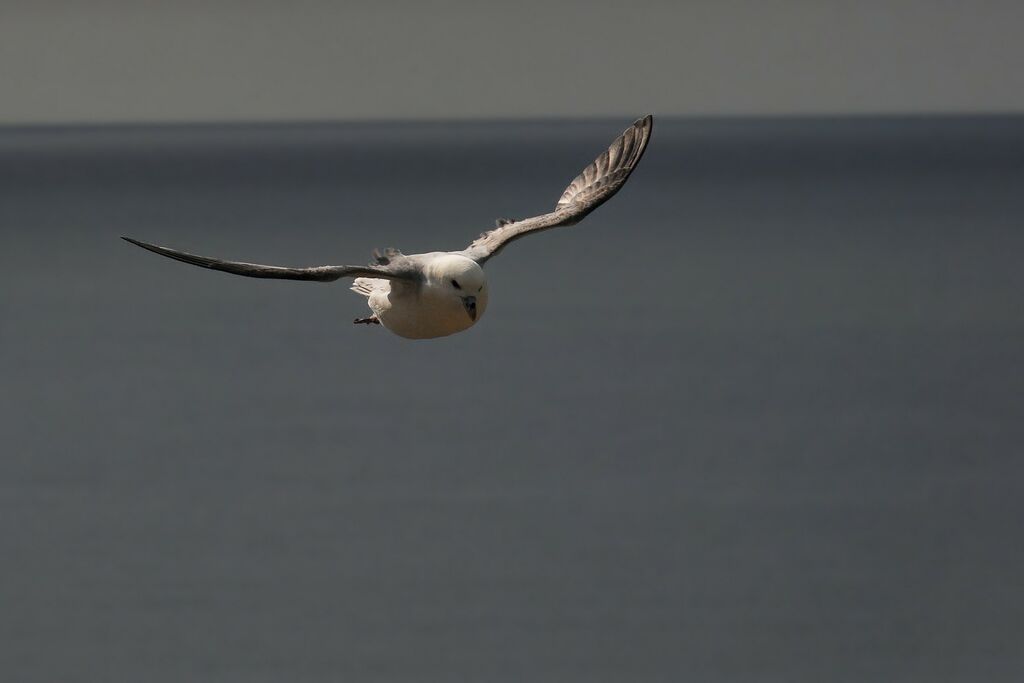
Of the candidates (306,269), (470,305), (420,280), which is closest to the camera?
(306,269)

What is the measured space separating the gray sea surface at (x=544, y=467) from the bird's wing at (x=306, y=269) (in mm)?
14205

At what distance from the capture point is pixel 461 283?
1518 cm

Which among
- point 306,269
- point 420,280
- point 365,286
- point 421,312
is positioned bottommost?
point 306,269

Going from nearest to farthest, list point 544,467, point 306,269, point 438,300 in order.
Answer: point 306,269, point 438,300, point 544,467

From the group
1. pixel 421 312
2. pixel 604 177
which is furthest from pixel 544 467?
pixel 421 312

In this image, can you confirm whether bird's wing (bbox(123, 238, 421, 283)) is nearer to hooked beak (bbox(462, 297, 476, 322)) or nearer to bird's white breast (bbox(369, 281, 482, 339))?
bird's white breast (bbox(369, 281, 482, 339))

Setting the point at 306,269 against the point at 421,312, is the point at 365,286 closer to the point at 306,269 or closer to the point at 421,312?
the point at 421,312

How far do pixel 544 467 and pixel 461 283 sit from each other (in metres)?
20.3

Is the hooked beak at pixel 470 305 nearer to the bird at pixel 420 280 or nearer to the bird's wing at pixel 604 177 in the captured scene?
the bird at pixel 420 280

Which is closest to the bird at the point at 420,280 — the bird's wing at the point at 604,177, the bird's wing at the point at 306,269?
the bird's wing at the point at 306,269

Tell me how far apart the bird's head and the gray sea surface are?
47.2ft

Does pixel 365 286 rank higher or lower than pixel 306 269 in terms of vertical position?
higher

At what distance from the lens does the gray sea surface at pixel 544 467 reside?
29484 mm

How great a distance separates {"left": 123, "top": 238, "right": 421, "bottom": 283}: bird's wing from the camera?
45.0ft
